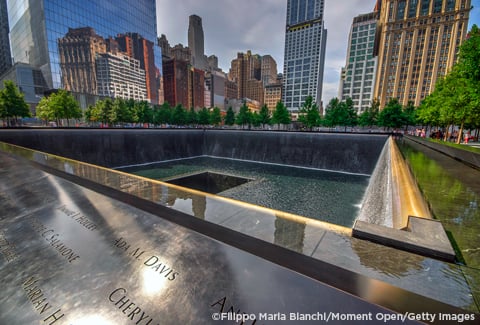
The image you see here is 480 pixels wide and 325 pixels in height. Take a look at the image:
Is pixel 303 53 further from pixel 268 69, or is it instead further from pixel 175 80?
pixel 268 69

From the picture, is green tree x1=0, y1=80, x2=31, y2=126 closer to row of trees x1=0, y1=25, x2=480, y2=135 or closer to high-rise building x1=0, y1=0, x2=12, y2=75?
row of trees x1=0, y1=25, x2=480, y2=135

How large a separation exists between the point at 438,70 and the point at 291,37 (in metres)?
64.5

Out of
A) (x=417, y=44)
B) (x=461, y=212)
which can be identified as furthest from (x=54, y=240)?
(x=417, y=44)

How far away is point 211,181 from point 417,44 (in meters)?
78.7

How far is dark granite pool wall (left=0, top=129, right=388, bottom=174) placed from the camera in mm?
12383

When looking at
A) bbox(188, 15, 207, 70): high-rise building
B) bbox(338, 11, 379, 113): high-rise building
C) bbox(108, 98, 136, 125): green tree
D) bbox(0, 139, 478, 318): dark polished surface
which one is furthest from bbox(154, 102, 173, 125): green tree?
bbox(188, 15, 207, 70): high-rise building

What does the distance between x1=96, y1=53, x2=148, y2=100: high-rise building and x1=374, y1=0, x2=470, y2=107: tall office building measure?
7094 centimetres

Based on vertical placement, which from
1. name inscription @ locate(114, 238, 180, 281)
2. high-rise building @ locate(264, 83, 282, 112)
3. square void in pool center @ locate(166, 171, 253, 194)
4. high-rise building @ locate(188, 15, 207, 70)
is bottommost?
square void in pool center @ locate(166, 171, 253, 194)

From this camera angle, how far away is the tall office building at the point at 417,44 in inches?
2235

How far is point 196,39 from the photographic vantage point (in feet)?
512

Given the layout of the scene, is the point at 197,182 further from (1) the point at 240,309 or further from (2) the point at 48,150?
(1) the point at 240,309

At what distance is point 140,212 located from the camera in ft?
7.20

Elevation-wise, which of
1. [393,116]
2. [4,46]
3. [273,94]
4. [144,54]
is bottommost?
[393,116]

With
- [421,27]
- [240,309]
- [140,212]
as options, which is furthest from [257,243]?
[421,27]
